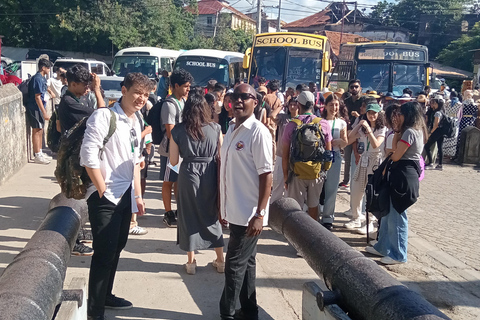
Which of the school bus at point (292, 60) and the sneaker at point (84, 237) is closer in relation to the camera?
the sneaker at point (84, 237)

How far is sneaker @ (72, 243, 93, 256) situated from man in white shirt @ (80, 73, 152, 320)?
5.14ft

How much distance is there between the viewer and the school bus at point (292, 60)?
1556cm

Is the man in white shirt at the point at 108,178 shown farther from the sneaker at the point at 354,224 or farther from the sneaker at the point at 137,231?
the sneaker at the point at 354,224

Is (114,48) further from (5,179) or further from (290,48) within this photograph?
(5,179)

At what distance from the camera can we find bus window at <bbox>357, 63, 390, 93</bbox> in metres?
15.6

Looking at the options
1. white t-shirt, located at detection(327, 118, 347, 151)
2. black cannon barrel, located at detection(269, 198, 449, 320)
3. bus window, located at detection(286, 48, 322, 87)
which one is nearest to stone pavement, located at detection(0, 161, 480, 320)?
black cannon barrel, located at detection(269, 198, 449, 320)

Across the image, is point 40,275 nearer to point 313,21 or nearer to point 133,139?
point 133,139

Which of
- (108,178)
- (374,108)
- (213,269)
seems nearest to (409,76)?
(374,108)

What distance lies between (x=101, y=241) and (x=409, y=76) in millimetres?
14105

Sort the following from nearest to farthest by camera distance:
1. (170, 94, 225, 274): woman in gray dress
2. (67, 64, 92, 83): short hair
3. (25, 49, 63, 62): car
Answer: (170, 94, 225, 274): woman in gray dress < (67, 64, 92, 83): short hair < (25, 49, 63, 62): car

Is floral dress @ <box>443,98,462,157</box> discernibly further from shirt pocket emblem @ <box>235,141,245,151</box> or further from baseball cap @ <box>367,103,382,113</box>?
shirt pocket emblem @ <box>235,141,245,151</box>

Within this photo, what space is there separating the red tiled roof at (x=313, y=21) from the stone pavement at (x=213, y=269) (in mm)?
55472

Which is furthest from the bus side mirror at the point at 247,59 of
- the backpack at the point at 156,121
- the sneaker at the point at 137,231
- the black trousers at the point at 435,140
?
the sneaker at the point at 137,231

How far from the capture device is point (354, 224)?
6.79 meters
